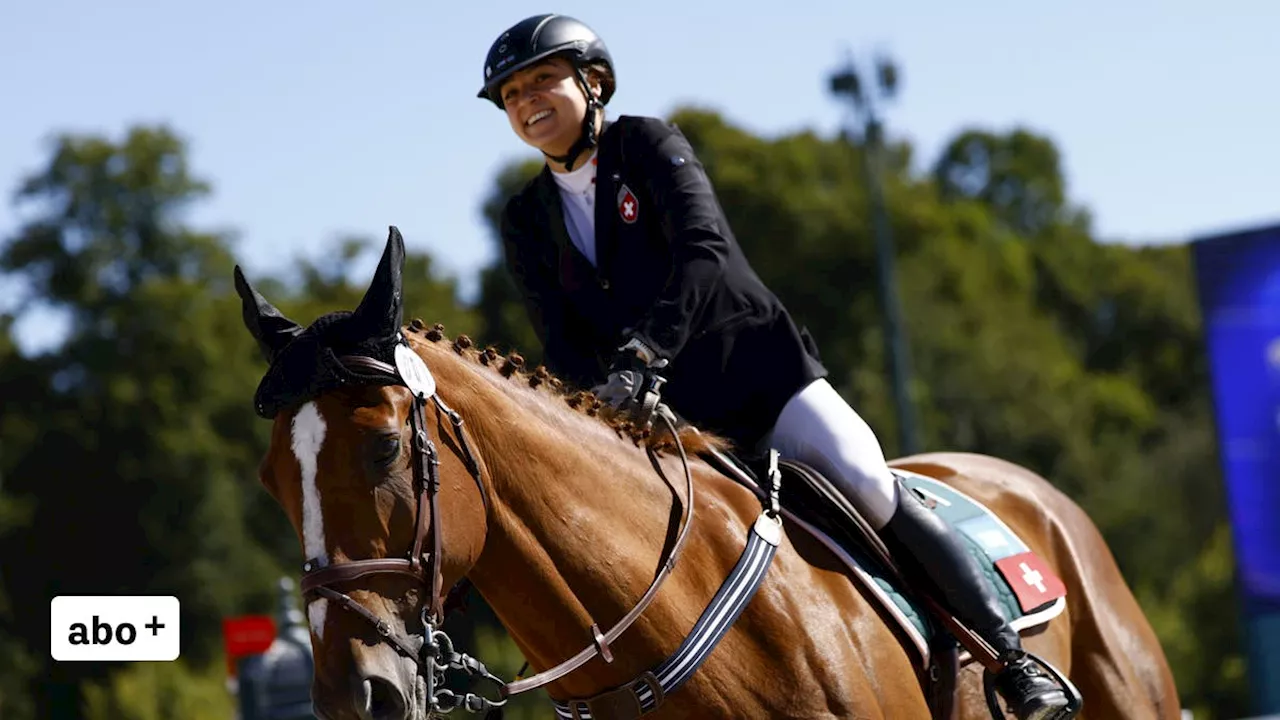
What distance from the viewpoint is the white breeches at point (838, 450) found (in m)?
5.31

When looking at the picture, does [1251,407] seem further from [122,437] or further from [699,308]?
[122,437]

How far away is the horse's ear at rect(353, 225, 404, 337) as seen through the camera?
4133 mm

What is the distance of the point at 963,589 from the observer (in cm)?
533

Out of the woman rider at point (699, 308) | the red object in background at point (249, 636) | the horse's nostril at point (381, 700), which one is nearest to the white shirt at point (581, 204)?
the woman rider at point (699, 308)

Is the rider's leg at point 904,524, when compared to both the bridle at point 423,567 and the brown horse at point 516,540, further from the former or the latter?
the bridle at point 423,567

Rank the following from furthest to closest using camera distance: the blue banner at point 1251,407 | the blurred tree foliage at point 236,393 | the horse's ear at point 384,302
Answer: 1. the blurred tree foliage at point 236,393
2. the blue banner at point 1251,407
3. the horse's ear at point 384,302

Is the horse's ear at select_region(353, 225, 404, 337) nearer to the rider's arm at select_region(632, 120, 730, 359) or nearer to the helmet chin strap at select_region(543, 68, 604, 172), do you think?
the rider's arm at select_region(632, 120, 730, 359)

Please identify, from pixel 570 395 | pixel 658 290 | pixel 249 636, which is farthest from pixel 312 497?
pixel 249 636

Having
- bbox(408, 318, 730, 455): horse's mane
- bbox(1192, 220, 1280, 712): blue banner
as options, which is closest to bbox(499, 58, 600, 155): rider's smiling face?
bbox(408, 318, 730, 455): horse's mane

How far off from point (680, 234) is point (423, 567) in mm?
1479

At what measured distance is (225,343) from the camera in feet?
141

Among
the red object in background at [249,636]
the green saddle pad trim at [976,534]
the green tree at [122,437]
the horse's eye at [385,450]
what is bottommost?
the green tree at [122,437]

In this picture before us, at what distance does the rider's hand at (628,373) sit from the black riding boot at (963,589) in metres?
1.04

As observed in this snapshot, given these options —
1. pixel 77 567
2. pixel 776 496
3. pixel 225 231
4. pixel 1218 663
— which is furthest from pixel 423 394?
pixel 225 231
